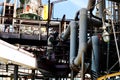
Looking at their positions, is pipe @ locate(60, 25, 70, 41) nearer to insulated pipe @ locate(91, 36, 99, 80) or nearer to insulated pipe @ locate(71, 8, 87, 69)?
insulated pipe @ locate(71, 8, 87, 69)

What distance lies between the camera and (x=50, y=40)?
18781mm

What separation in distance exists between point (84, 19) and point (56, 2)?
8929 millimetres

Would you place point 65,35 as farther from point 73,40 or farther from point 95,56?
point 95,56

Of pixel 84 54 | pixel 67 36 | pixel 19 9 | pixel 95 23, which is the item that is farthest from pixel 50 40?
pixel 19 9

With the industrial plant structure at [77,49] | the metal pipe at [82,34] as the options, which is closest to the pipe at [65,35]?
the industrial plant structure at [77,49]

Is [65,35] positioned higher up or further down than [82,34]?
further down

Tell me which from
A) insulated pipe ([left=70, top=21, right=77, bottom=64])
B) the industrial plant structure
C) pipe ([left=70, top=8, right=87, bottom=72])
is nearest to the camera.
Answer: the industrial plant structure

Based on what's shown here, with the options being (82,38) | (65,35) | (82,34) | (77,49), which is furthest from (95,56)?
(65,35)

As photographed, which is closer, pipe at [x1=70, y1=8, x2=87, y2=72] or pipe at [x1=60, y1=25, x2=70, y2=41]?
pipe at [x1=70, y1=8, x2=87, y2=72]

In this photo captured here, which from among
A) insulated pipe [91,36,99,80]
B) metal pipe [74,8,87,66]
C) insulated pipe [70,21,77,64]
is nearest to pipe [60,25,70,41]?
insulated pipe [70,21,77,64]

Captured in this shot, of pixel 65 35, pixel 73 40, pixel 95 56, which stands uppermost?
pixel 65 35

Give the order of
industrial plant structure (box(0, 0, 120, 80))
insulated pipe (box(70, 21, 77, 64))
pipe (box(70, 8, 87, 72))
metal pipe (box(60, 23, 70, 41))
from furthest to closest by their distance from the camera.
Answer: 1. metal pipe (box(60, 23, 70, 41))
2. insulated pipe (box(70, 21, 77, 64))
3. pipe (box(70, 8, 87, 72))
4. industrial plant structure (box(0, 0, 120, 80))

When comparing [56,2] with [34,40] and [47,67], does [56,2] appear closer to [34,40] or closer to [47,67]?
[34,40]

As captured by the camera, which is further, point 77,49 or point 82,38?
point 77,49
